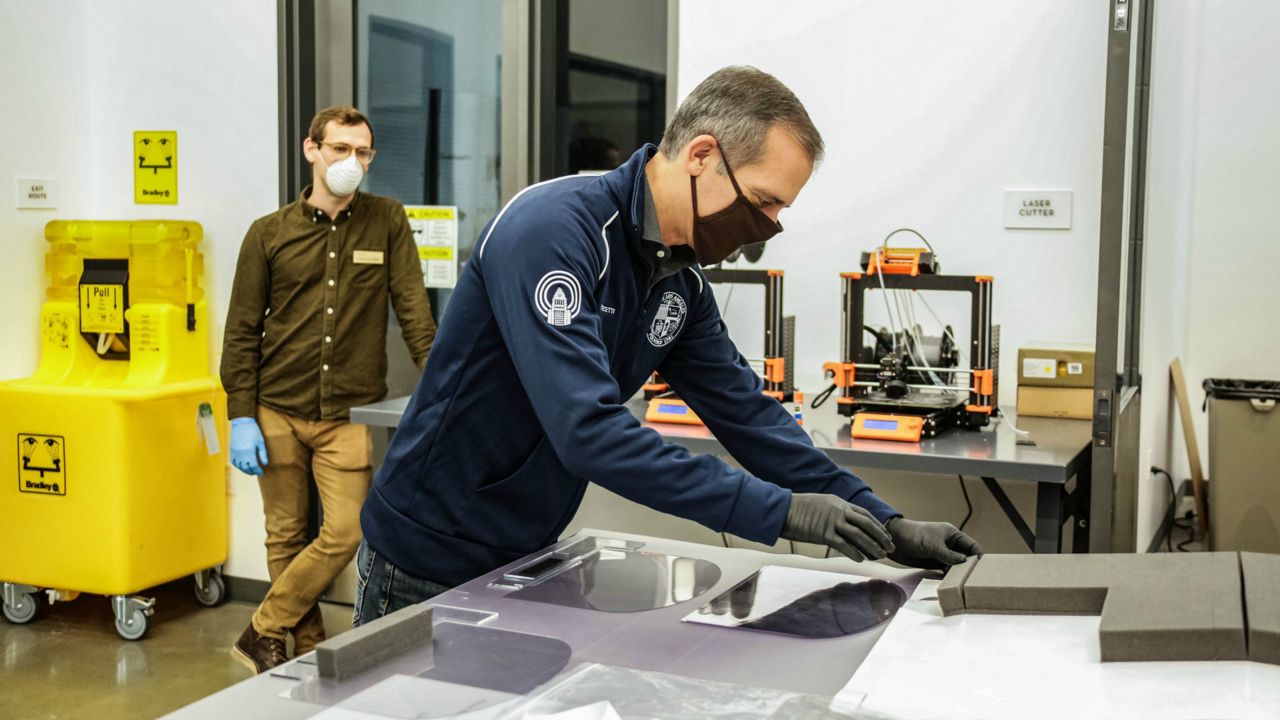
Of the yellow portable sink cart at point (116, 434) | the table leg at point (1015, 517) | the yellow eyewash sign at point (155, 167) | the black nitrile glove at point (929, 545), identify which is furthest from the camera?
the yellow eyewash sign at point (155, 167)

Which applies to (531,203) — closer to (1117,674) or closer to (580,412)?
(580,412)

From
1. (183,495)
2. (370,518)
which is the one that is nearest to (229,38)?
(183,495)

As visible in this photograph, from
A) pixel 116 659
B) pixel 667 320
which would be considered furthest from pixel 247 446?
pixel 667 320

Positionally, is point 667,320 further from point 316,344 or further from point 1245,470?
point 1245,470

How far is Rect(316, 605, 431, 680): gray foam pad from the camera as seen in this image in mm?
1034

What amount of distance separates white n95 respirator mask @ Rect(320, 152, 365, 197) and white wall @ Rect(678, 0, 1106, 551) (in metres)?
0.95

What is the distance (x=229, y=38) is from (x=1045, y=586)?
3.41 meters

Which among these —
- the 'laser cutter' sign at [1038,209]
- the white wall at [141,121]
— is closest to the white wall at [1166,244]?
the 'laser cutter' sign at [1038,209]

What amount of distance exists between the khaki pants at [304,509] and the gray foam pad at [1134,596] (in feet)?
7.69

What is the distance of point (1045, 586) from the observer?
1.14 metres

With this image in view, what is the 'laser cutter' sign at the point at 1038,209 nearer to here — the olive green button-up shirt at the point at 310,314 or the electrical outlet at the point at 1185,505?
the olive green button-up shirt at the point at 310,314

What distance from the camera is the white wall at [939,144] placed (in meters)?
2.98

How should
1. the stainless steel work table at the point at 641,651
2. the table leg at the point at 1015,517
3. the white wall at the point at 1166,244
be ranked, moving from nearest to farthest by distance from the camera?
the stainless steel work table at the point at 641,651
the table leg at the point at 1015,517
the white wall at the point at 1166,244

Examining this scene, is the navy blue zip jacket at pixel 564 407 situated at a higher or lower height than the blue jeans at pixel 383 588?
higher
